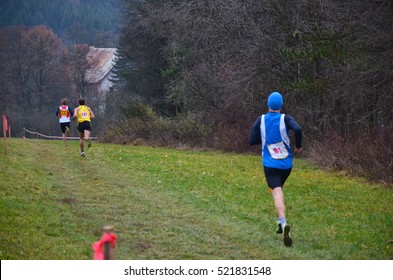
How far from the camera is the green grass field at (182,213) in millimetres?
10156

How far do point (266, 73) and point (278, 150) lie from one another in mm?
19811

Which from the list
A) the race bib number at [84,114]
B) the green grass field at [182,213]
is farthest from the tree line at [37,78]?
the green grass field at [182,213]

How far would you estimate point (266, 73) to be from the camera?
3053 cm

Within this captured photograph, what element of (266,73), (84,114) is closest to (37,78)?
(266,73)

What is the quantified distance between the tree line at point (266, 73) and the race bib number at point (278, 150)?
8.96 metres

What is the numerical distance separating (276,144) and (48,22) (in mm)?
106863

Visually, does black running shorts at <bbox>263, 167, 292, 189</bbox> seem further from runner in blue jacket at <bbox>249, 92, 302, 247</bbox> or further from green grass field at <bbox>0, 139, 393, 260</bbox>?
green grass field at <bbox>0, 139, 393, 260</bbox>

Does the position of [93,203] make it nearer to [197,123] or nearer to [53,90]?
[197,123]

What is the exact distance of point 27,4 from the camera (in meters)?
109

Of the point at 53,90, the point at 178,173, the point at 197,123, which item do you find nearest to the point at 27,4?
the point at 53,90

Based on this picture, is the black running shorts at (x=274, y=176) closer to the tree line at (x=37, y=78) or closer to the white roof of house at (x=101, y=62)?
the tree line at (x=37, y=78)

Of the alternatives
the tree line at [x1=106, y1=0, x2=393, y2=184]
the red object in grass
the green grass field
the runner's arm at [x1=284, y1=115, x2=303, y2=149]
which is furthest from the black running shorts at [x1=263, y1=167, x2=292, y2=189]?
the tree line at [x1=106, y1=0, x2=393, y2=184]

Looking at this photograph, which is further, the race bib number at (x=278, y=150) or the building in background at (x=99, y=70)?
the building in background at (x=99, y=70)
